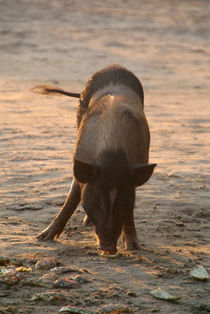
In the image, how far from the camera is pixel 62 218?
6.88m

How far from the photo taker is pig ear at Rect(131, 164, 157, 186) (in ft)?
19.0

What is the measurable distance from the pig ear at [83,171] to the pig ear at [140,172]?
36 centimetres

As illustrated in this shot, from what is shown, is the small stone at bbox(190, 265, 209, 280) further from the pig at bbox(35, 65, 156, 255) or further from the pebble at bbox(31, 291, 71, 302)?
the pebble at bbox(31, 291, 71, 302)

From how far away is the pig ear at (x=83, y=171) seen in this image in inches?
226

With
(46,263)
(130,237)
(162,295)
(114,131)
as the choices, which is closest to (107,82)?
(114,131)

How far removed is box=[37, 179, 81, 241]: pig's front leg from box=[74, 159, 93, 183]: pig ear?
3.05ft

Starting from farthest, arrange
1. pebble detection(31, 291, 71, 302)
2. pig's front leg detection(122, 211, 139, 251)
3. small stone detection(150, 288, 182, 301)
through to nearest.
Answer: pig's front leg detection(122, 211, 139, 251), small stone detection(150, 288, 182, 301), pebble detection(31, 291, 71, 302)

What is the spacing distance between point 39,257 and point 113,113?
1436mm

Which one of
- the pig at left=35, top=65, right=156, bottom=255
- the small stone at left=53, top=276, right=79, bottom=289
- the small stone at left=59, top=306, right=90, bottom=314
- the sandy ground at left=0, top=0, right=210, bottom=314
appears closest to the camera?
the small stone at left=59, top=306, right=90, bottom=314

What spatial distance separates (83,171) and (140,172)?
473 mm

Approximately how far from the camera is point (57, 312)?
498 centimetres

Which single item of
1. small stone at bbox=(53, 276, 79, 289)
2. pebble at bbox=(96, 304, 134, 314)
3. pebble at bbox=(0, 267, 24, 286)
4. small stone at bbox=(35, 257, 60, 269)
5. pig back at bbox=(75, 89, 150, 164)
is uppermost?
pig back at bbox=(75, 89, 150, 164)

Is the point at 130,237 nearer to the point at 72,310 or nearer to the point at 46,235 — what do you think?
the point at 46,235

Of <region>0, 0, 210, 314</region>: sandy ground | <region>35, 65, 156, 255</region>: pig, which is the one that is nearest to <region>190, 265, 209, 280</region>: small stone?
<region>0, 0, 210, 314</region>: sandy ground
